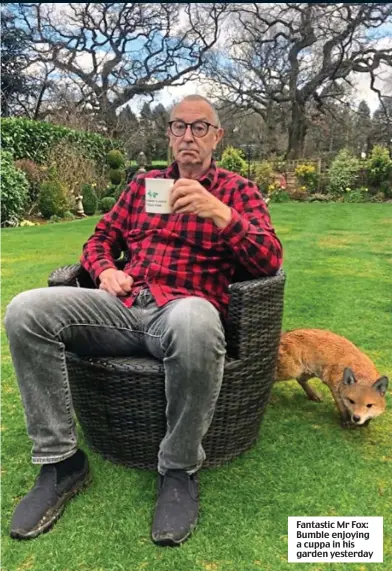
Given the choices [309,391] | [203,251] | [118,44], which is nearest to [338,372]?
[309,391]

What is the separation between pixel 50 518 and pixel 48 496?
0.07m

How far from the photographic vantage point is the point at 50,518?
165 centimetres

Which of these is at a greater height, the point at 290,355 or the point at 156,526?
the point at 290,355

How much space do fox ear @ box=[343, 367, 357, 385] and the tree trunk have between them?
1939 cm

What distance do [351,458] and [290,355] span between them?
508 mm

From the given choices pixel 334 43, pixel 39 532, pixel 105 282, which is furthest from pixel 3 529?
pixel 334 43

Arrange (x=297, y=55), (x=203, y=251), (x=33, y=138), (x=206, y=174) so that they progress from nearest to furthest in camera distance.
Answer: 1. (x=203, y=251)
2. (x=206, y=174)
3. (x=33, y=138)
4. (x=297, y=55)

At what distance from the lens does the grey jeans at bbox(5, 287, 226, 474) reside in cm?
162

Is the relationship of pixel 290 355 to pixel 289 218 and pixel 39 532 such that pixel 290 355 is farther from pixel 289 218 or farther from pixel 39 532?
pixel 289 218

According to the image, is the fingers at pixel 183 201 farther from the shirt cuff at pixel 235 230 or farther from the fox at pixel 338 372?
the fox at pixel 338 372

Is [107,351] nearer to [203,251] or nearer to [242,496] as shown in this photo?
[203,251]

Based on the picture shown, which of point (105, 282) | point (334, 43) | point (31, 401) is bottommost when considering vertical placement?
point (31, 401)

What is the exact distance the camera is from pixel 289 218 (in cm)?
980

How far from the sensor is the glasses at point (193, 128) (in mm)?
2014
